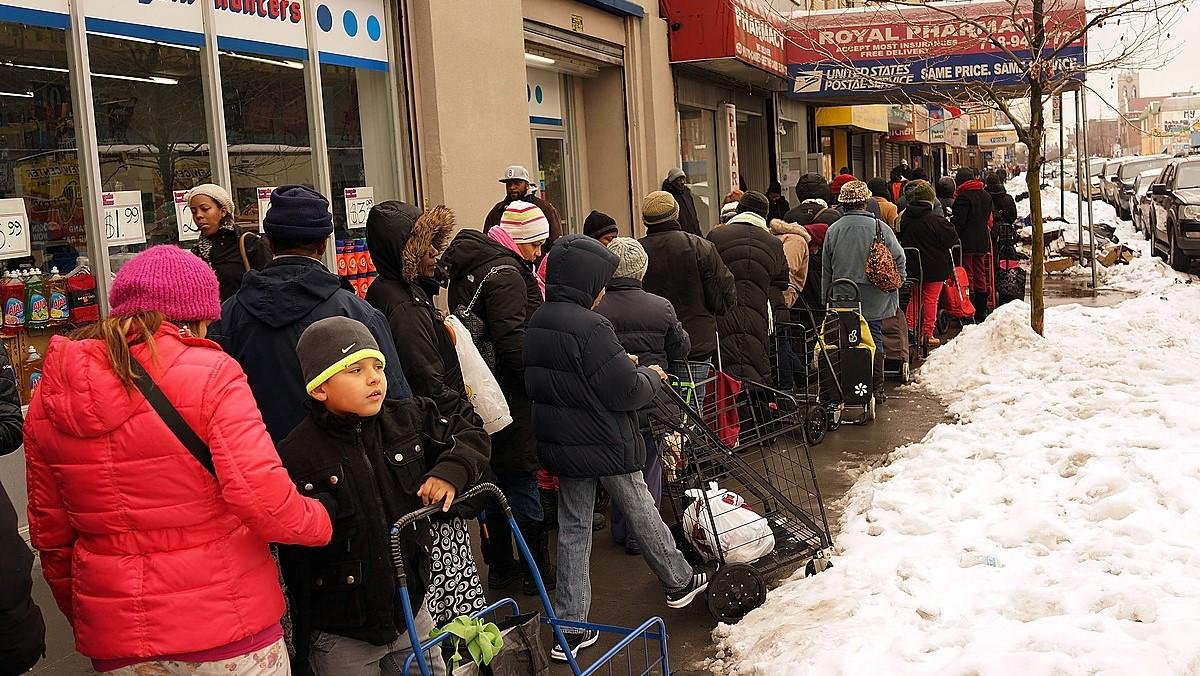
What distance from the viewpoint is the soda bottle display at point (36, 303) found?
6.73 meters

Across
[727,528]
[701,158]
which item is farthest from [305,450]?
[701,158]

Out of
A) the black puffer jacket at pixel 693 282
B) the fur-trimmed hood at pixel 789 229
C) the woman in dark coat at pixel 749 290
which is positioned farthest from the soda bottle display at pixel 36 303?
the fur-trimmed hood at pixel 789 229

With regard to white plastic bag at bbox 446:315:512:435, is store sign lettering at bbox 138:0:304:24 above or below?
above

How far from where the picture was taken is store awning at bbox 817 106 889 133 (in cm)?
2800

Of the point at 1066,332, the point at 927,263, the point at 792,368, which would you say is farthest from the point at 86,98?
the point at 1066,332

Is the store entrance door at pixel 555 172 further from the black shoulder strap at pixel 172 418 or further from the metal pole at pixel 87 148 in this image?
the black shoulder strap at pixel 172 418

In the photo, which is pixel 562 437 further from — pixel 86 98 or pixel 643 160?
pixel 643 160

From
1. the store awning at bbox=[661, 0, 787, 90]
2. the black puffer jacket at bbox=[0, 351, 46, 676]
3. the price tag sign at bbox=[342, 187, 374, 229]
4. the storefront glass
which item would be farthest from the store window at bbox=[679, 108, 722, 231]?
the black puffer jacket at bbox=[0, 351, 46, 676]

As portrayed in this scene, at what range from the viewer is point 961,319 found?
1428cm

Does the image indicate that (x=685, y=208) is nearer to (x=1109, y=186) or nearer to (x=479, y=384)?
(x=479, y=384)

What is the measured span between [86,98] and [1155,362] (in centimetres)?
899

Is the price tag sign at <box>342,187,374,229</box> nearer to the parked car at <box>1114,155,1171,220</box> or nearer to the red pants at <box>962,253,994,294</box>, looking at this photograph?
the red pants at <box>962,253,994,294</box>

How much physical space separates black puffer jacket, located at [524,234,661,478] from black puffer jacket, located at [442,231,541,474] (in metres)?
0.77

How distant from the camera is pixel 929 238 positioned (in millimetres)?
12477
